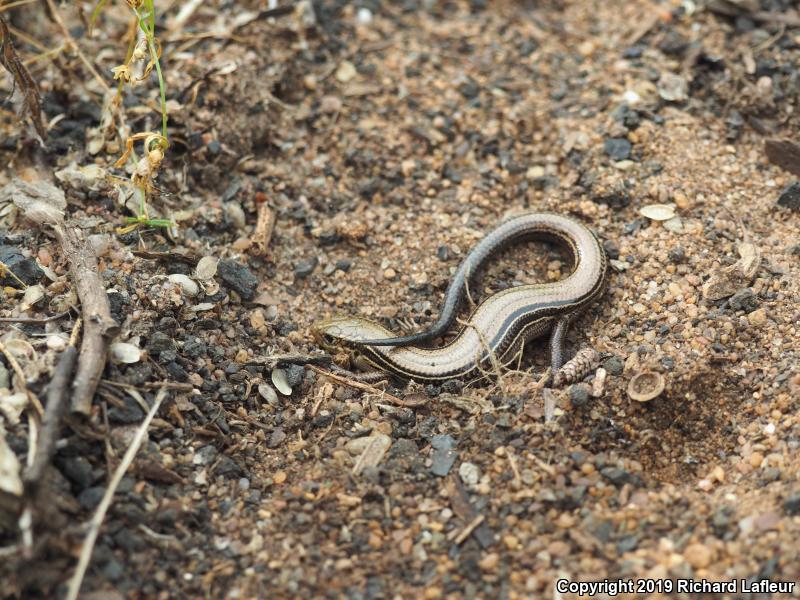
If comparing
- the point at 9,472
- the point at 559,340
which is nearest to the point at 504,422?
the point at 559,340

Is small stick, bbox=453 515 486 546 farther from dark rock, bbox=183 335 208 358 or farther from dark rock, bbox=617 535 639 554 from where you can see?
dark rock, bbox=183 335 208 358

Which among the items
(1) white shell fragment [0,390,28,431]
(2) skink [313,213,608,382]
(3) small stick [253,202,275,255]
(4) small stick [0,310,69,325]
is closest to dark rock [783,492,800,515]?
(2) skink [313,213,608,382]

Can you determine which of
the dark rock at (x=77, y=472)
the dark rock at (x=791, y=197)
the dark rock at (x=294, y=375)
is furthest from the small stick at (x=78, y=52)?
the dark rock at (x=791, y=197)

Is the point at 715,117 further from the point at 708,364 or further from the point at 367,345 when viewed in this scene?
the point at 367,345

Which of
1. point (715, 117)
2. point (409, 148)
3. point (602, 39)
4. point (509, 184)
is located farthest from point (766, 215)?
point (409, 148)

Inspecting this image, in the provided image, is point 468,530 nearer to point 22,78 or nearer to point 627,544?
point 627,544

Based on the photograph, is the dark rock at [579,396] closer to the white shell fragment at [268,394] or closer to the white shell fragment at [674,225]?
the white shell fragment at [674,225]
